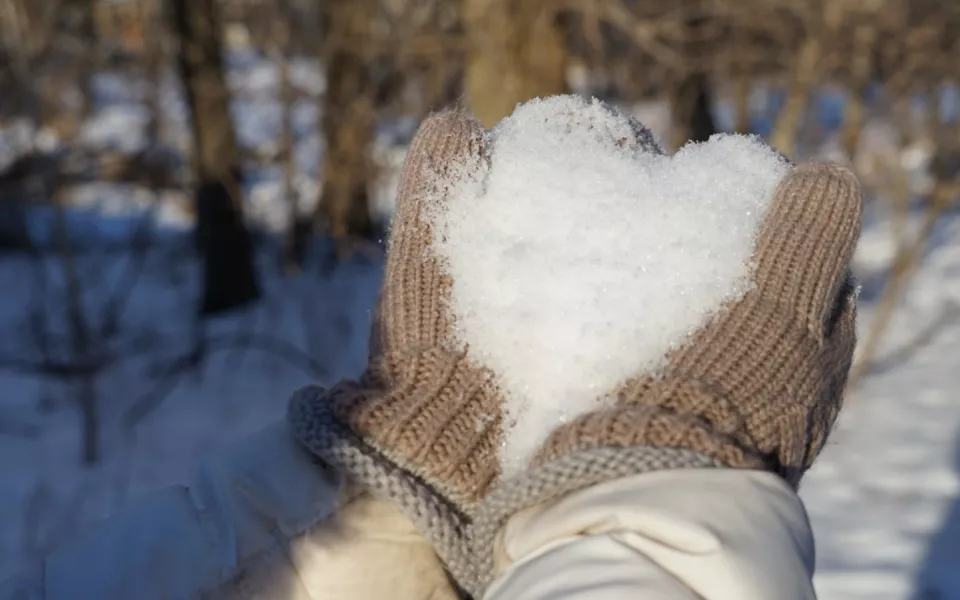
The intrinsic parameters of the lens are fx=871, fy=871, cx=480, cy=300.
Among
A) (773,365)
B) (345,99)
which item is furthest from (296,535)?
(345,99)

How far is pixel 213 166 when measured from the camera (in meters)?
5.84

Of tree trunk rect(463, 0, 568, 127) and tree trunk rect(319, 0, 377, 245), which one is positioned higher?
tree trunk rect(463, 0, 568, 127)

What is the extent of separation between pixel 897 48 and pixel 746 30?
1.58 meters

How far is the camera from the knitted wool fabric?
3.12 ft

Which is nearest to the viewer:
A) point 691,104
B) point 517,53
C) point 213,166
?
point 517,53

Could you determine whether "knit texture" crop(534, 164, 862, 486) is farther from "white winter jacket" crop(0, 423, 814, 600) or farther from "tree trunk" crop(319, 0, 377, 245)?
"tree trunk" crop(319, 0, 377, 245)

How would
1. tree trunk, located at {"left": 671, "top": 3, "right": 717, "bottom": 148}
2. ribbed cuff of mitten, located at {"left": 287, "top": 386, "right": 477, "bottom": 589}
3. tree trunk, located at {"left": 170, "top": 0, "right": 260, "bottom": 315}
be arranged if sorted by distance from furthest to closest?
1. tree trunk, located at {"left": 671, "top": 3, "right": 717, "bottom": 148}
2. tree trunk, located at {"left": 170, "top": 0, "right": 260, "bottom": 315}
3. ribbed cuff of mitten, located at {"left": 287, "top": 386, "right": 477, "bottom": 589}

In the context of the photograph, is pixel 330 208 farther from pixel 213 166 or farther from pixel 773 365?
pixel 773 365

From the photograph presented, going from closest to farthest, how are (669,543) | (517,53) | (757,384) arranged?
(669,543) → (757,384) → (517,53)

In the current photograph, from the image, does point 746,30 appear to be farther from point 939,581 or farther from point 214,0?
point 939,581

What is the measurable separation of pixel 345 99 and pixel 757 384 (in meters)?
5.26

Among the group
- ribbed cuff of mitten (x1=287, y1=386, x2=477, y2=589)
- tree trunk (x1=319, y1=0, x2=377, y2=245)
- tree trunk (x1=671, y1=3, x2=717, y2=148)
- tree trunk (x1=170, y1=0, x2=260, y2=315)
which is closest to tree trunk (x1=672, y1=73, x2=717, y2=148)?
tree trunk (x1=671, y1=3, x2=717, y2=148)

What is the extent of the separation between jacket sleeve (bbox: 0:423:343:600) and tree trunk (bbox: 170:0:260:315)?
509 cm

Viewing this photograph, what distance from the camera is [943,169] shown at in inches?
173
